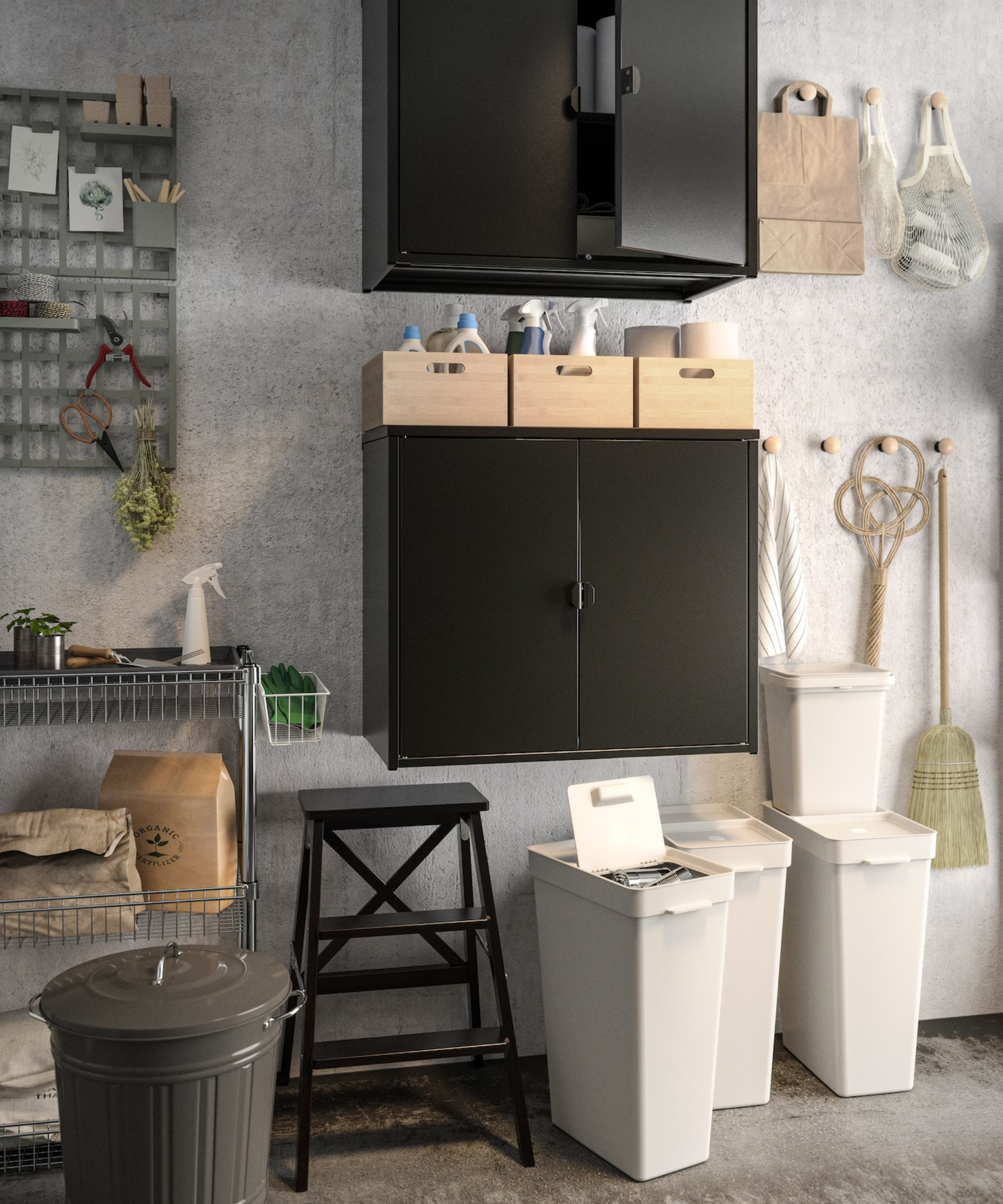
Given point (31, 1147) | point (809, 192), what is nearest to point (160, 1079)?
point (31, 1147)

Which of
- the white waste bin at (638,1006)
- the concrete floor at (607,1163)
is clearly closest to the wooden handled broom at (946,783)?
the concrete floor at (607,1163)

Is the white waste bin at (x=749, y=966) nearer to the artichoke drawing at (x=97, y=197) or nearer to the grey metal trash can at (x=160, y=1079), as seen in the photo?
the grey metal trash can at (x=160, y=1079)

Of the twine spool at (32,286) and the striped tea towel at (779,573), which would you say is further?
the striped tea towel at (779,573)

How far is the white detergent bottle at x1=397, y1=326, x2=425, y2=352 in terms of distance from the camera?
2.76 metres

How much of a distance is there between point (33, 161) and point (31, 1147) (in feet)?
7.80

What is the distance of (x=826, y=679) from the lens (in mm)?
3031

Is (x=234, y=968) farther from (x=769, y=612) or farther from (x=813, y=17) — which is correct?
(x=813, y=17)

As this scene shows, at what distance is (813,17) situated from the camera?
126 inches

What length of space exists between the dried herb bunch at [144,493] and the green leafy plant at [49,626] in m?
0.29

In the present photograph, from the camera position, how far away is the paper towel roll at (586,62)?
270 cm

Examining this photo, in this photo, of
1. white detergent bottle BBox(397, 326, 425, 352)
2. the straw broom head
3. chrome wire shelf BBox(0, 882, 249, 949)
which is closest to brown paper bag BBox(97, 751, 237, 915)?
chrome wire shelf BBox(0, 882, 249, 949)

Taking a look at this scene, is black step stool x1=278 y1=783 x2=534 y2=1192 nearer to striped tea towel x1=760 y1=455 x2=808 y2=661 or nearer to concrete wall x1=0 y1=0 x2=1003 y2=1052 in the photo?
concrete wall x1=0 y1=0 x2=1003 y2=1052

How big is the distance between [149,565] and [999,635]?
2.52 metres

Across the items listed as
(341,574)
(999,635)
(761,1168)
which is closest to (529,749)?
(341,574)
